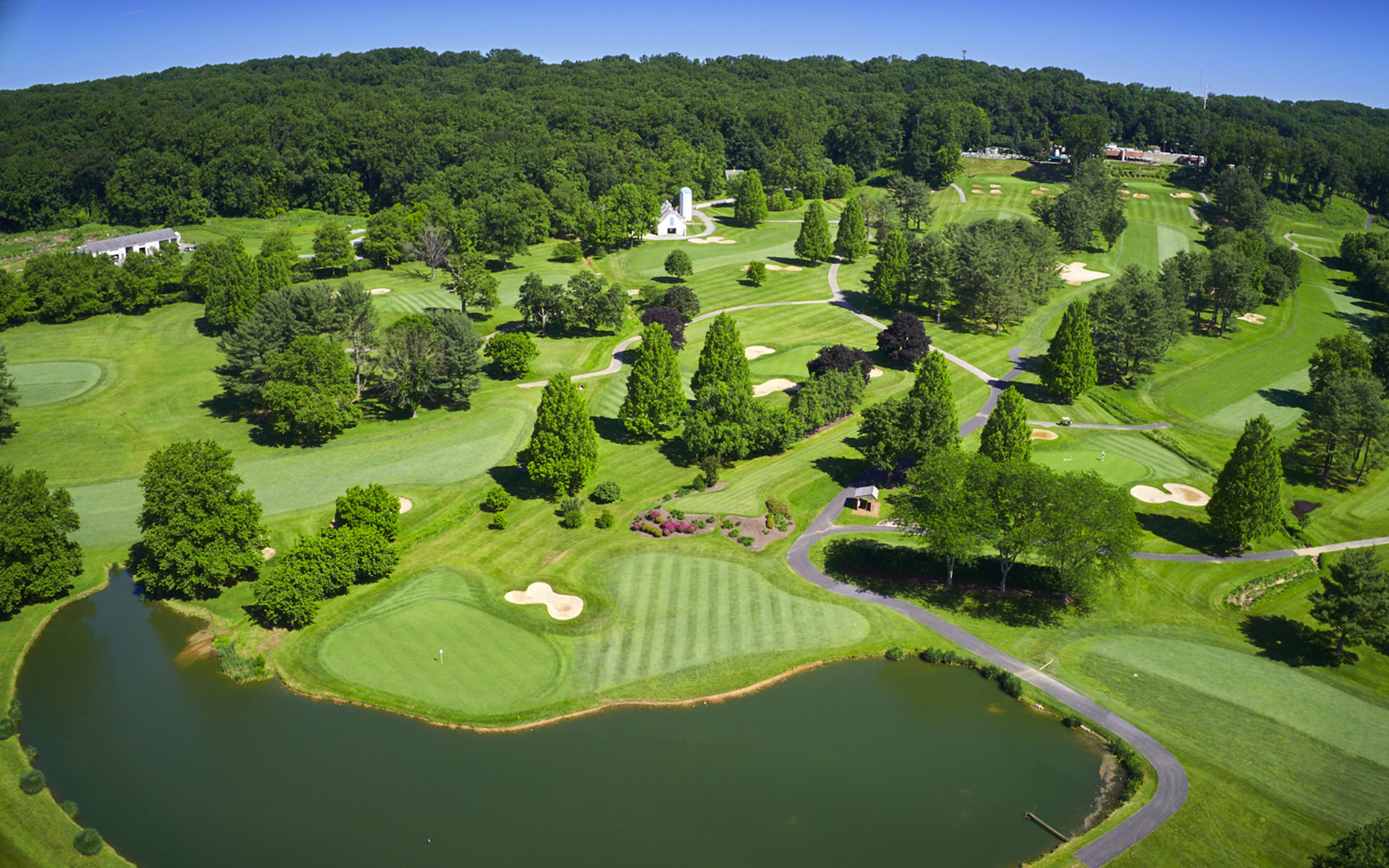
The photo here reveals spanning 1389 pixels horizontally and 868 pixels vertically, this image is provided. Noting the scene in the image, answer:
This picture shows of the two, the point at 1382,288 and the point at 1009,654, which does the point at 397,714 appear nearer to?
the point at 1009,654

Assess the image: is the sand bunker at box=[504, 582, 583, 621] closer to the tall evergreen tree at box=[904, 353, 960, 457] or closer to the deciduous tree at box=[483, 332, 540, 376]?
the tall evergreen tree at box=[904, 353, 960, 457]

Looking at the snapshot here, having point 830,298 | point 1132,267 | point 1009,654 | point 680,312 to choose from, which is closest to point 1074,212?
point 1132,267

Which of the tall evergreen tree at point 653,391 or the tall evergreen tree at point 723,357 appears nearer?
the tall evergreen tree at point 653,391

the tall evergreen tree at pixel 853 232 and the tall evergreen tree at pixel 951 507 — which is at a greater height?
the tall evergreen tree at pixel 853 232

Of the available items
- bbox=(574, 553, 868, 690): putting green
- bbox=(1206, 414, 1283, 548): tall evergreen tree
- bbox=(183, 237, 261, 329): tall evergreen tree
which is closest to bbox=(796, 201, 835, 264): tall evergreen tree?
bbox=(183, 237, 261, 329): tall evergreen tree

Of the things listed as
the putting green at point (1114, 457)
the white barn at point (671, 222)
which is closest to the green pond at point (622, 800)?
the putting green at point (1114, 457)

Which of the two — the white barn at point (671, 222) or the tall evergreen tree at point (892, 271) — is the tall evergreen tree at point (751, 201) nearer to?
the white barn at point (671, 222)
